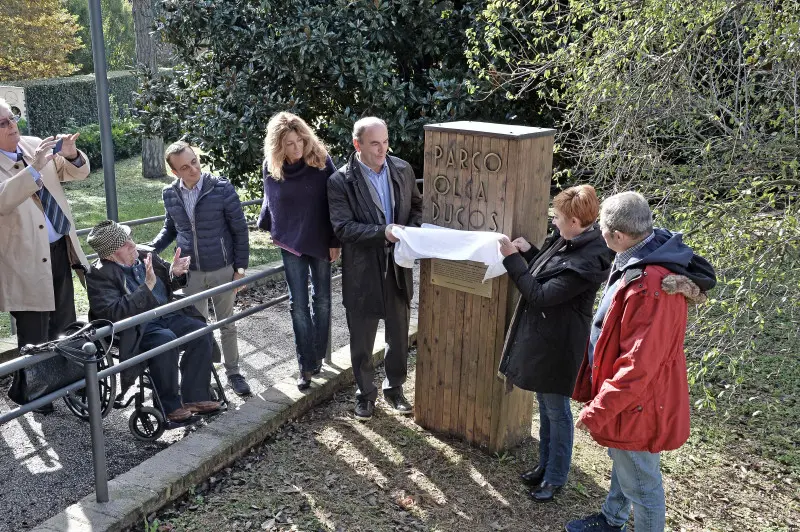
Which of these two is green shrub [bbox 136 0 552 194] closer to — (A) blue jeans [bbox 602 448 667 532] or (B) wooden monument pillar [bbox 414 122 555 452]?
(B) wooden monument pillar [bbox 414 122 555 452]

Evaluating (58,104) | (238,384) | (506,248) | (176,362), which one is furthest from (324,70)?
(58,104)

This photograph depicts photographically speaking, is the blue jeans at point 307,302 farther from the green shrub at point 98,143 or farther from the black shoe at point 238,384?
the green shrub at point 98,143

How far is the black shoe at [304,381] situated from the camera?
16.9 ft

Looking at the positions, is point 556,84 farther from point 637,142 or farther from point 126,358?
point 126,358

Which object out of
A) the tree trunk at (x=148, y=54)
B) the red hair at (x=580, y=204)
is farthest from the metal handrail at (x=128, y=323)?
the tree trunk at (x=148, y=54)

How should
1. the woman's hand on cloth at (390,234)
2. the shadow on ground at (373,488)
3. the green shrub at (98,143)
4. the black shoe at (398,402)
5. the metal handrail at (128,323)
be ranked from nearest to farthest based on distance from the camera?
the metal handrail at (128,323), the shadow on ground at (373,488), the woman's hand on cloth at (390,234), the black shoe at (398,402), the green shrub at (98,143)

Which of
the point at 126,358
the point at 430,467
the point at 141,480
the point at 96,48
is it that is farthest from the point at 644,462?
the point at 96,48

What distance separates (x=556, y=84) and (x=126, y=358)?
559 cm

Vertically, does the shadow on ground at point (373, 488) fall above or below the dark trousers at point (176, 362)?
below

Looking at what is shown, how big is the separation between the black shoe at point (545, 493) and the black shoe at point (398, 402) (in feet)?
3.84

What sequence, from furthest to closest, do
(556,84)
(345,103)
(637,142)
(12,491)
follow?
(345,103) < (556,84) < (637,142) < (12,491)

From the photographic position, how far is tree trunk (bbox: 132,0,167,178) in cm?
1587

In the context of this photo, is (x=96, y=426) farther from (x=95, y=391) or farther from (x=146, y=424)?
(x=146, y=424)

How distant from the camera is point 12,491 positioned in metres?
4.09
